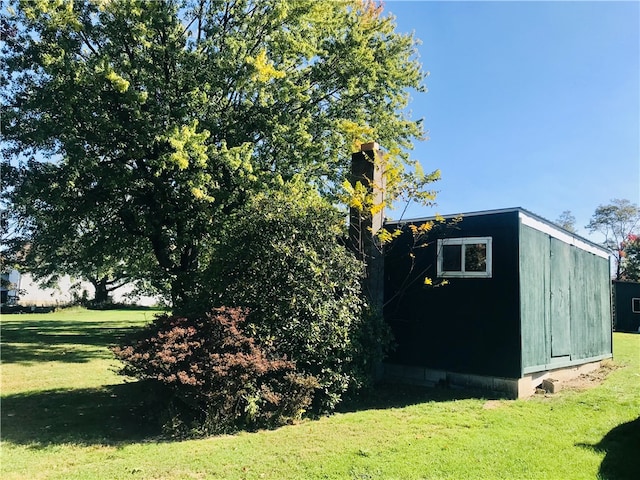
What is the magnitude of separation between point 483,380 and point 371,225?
149 inches

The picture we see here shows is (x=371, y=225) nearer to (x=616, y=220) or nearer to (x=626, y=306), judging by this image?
(x=626, y=306)

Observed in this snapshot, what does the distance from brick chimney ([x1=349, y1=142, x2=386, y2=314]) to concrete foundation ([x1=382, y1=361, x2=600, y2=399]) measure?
1.61m

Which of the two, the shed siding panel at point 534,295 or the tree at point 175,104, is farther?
the tree at point 175,104

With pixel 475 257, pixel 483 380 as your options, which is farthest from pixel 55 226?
pixel 483 380

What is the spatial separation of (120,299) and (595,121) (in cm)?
4442

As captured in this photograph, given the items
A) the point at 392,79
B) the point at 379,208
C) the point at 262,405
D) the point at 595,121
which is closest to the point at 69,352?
the point at 262,405

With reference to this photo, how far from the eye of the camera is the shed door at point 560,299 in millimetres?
9859

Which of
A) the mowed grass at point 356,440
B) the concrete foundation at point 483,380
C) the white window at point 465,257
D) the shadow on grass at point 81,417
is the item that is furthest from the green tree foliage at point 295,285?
the white window at point 465,257

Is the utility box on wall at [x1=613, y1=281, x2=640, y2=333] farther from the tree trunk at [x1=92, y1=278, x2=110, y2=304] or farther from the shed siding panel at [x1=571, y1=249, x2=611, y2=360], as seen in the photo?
the tree trunk at [x1=92, y1=278, x2=110, y2=304]

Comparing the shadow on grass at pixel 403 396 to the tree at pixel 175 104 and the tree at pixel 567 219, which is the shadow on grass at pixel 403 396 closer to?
the tree at pixel 175 104

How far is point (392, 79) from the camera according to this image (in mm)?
16188

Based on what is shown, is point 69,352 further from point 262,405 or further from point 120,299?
point 120,299

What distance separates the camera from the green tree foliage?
6.97m

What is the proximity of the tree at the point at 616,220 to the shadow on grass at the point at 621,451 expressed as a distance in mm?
49257
